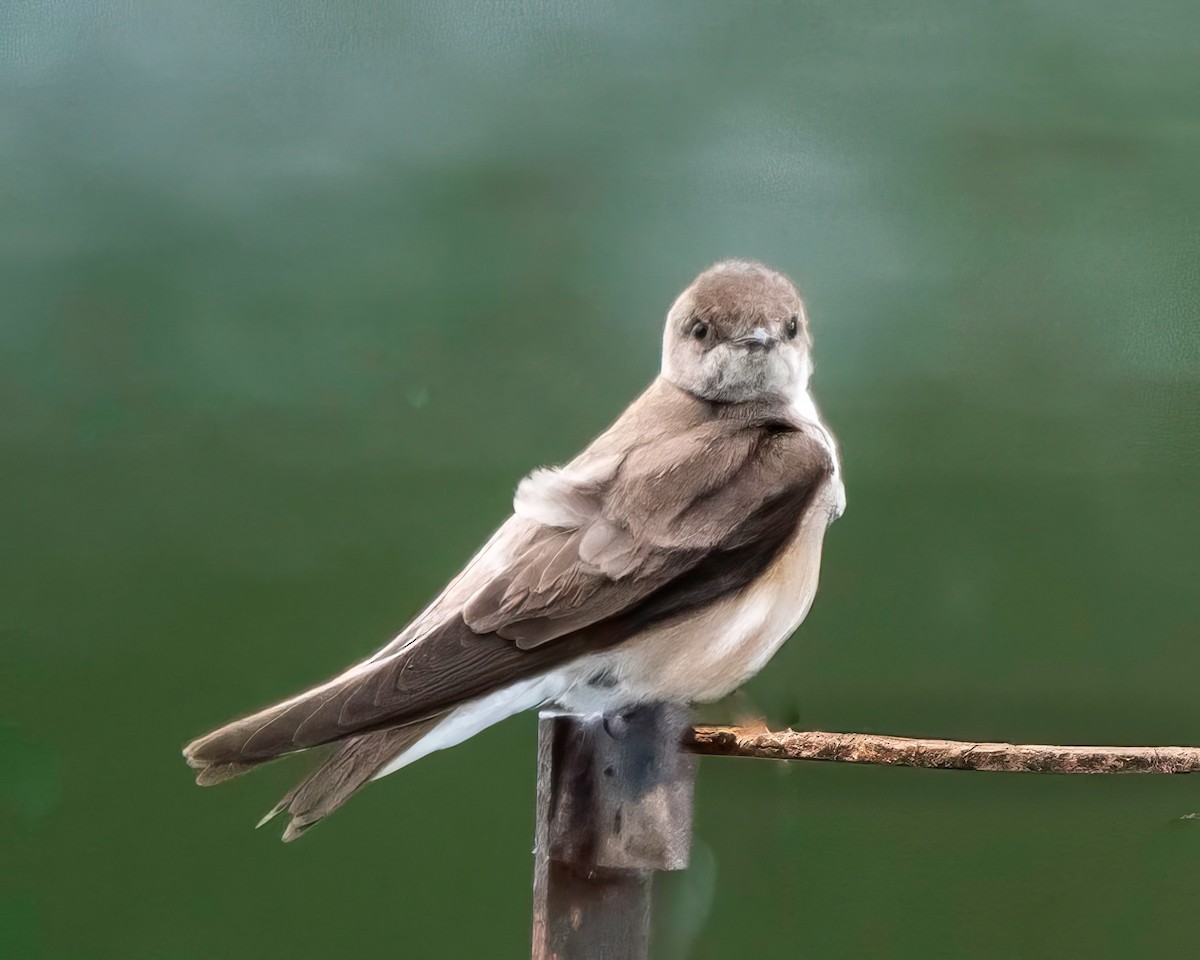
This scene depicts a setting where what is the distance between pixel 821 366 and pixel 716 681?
901mm

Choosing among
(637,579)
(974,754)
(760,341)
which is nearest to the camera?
(974,754)

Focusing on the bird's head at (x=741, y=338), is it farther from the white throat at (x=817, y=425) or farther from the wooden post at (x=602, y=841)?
the wooden post at (x=602, y=841)

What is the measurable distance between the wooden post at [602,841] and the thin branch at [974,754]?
107 millimetres

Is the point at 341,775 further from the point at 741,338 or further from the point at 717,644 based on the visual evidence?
the point at 741,338

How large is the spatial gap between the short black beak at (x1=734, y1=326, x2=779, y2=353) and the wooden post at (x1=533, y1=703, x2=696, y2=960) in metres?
0.45

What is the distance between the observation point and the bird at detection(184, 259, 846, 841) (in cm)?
110

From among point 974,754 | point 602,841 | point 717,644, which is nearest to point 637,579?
point 717,644

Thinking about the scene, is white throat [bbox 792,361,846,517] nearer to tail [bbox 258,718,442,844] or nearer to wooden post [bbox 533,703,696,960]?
wooden post [bbox 533,703,696,960]

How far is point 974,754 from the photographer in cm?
110

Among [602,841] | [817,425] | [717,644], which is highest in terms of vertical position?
[817,425]

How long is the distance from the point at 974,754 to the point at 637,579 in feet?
1.15

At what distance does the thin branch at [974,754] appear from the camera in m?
1.10

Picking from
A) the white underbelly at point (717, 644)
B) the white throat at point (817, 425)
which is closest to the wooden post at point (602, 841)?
the white underbelly at point (717, 644)

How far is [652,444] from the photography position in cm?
134
